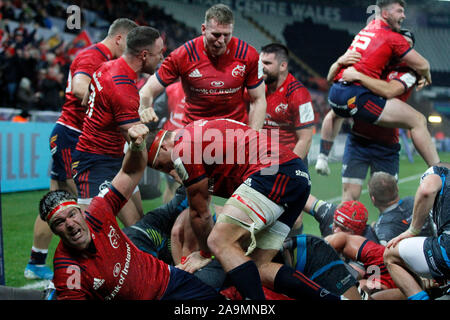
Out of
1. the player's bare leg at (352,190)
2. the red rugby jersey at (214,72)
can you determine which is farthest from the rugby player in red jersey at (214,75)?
the player's bare leg at (352,190)

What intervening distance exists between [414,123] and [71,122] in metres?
2.93

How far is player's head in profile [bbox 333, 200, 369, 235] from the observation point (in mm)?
3982

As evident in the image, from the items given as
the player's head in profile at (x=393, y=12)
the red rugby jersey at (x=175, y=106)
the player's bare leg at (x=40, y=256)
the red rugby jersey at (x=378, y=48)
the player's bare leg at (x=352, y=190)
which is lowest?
the player's bare leg at (x=40, y=256)

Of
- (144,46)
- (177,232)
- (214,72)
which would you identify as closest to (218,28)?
(214,72)

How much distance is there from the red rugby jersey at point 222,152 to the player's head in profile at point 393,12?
189cm

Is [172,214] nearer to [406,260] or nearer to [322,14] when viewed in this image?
[406,260]

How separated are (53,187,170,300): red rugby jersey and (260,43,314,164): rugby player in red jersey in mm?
2482

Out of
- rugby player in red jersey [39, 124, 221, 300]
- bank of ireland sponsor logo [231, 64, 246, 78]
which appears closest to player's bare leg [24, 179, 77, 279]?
rugby player in red jersey [39, 124, 221, 300]

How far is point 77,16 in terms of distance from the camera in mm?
4566

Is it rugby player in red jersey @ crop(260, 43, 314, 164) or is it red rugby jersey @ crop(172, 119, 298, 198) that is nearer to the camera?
red rugby jersey @ crop(172, 119, 298, 198)

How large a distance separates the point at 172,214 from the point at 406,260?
1671 millimetres

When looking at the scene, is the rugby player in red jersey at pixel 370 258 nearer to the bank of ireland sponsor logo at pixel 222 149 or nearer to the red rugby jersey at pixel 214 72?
the bank of ireland sponsor logo at pixel 222 149

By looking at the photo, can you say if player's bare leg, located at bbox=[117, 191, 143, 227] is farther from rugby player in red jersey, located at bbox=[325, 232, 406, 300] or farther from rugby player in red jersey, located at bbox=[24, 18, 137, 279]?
rugby player in red jersey, located at bbox=[325, 232, 406, 300]

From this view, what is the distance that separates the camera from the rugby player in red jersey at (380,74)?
4094 millimetres
